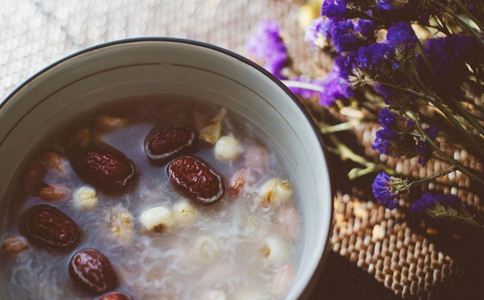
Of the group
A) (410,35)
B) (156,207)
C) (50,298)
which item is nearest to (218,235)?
(156,207)

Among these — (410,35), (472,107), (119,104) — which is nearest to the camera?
(410,35)

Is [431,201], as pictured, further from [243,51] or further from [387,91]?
[243,51]

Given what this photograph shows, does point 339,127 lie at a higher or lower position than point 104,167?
lower

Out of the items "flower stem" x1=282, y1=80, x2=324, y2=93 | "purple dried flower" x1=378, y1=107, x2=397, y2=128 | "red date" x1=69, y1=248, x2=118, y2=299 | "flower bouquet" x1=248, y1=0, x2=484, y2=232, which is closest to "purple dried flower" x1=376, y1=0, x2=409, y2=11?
"flower bouquet" x1=248, y1=0, x2=484, y2=232

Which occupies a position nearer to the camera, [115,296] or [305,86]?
[115,296]

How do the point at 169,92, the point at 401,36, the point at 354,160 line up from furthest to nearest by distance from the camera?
the point at 354,160
the point at 169,92
the point at 401,36

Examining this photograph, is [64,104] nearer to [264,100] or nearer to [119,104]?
[119,104]

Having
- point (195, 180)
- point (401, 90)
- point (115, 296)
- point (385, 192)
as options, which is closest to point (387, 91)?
point (401, 90)
